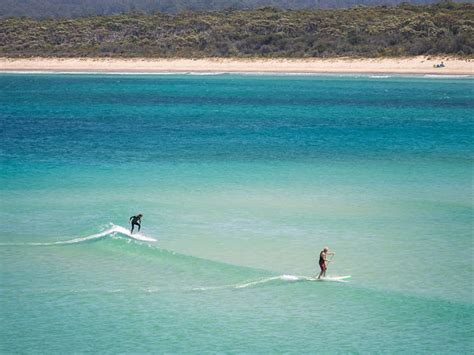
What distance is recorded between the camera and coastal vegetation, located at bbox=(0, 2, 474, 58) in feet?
315

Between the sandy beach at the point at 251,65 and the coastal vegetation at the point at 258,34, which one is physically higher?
the coastal vegetation at the point at 258,34

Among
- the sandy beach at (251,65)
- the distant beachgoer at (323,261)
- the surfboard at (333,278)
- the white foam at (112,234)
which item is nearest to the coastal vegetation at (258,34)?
the sandy beach at (251,65)

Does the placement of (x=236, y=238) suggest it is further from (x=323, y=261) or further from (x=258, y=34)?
(x=258, y=34)

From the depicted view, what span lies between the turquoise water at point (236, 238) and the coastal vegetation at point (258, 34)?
47.3m

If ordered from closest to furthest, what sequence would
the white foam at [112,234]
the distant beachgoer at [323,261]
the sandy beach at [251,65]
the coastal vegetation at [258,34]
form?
1. the distant beachgoer at [323,261]
2. the white foam at [112,234]
3. the sandy beach at [251,65]
4. the coastal vegetation at [258,34]

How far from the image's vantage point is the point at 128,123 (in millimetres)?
52906

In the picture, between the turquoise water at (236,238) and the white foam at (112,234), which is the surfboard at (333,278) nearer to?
the turquoise water at (236,238)

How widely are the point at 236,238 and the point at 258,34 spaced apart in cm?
8845

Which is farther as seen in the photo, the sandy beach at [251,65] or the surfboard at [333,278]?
the sandy beach at [251,65]

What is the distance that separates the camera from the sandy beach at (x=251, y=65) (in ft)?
285

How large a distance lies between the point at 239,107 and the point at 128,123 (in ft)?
39.8

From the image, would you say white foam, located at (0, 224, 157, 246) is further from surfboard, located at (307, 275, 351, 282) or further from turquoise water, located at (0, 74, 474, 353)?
surfboard, located at (307, 275, 351, 282)

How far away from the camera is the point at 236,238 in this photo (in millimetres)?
23359

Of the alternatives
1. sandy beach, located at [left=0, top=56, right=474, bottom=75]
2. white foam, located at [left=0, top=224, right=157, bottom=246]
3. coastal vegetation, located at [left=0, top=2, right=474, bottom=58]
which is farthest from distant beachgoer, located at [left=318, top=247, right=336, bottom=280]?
coastal vegetation, located at [left=0, top=2, right=474, bottom=58]
